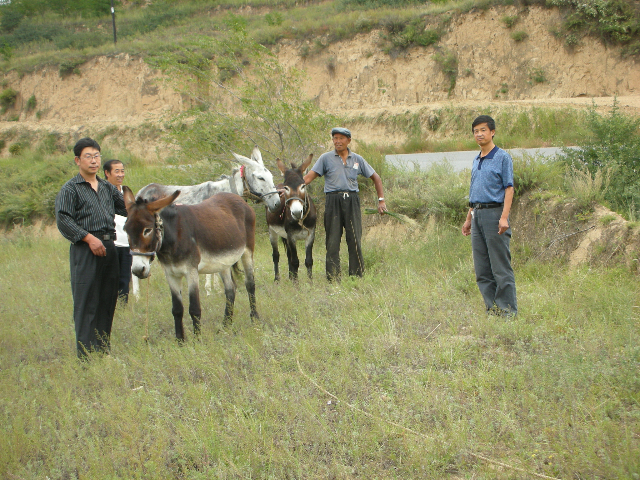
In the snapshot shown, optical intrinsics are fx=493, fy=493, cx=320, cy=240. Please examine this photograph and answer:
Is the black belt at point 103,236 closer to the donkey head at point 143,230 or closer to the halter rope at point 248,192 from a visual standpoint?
the donkey head at point 143,230

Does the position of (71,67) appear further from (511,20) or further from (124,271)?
(124,271)

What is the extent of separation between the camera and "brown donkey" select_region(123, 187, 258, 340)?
4815mm

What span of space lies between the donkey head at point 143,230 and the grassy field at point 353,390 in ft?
3.54

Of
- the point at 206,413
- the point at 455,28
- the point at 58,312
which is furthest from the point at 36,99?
the point at 206,413

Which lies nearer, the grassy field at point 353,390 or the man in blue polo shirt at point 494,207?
the grassy field at point 353,390

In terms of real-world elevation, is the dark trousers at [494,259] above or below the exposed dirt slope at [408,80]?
below

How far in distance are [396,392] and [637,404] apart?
1741 millimetres

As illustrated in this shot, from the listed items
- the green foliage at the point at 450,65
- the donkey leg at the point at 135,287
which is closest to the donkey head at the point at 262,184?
the donkey leg at the point at 135,287

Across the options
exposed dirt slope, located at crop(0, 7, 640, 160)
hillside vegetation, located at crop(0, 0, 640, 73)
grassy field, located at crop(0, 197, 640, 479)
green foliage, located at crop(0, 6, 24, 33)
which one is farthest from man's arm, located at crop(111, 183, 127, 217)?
green foliage, located at crop(0, 6, 24, 33)

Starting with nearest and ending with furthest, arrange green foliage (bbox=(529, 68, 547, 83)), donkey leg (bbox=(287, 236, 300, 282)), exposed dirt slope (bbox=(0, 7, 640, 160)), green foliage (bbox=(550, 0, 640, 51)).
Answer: donkey leg (bbox=(287, 236, 300, 282)) < green foliage (bbox=(550, 0, 640, 51)) < exposed dirt slope (bbox=(0, 7, 640, 160)) < green foliage (bbox=(529, 68, 547, 83))

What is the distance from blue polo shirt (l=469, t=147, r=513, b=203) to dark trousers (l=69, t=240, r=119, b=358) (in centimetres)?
396

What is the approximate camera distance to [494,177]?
5152 mm

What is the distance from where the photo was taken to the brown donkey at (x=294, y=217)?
7454 millimetres

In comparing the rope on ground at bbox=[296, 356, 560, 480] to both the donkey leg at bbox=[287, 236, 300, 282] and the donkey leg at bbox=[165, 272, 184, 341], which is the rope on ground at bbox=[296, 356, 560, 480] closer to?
the donkey leg at bbox=[165, 272, 184, 341]
